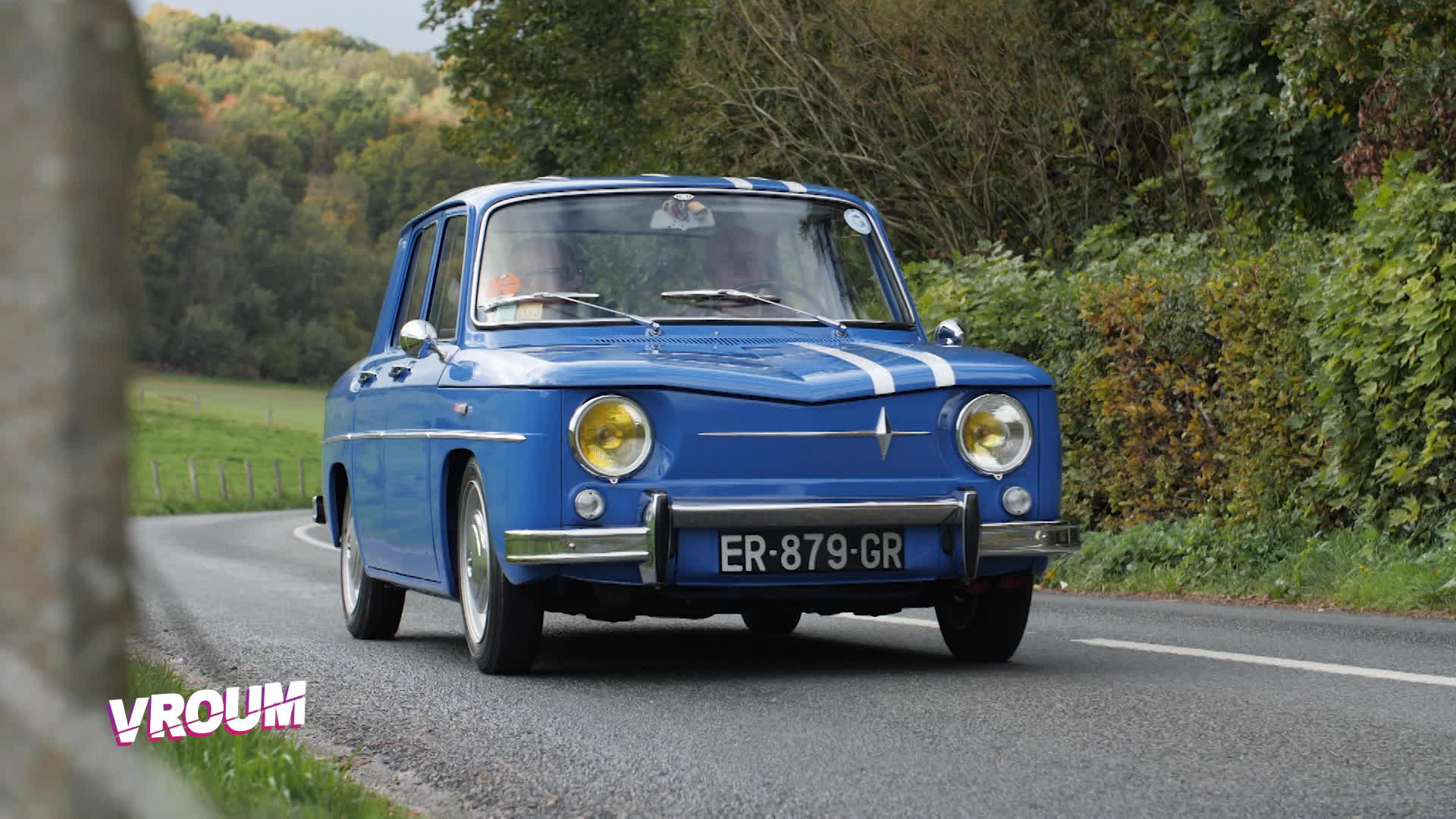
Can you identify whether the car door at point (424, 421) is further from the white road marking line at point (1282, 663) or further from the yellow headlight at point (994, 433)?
the white road marking line at point (1282, 663)

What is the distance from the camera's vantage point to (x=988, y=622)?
7559mm

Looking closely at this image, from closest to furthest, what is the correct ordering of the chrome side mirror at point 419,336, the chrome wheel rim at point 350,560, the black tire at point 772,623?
the chrome side mirror at point 419,336
the black tire at point 772,623
the chrome wheel rim at point 350,560

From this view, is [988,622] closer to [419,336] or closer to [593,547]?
[593,547]

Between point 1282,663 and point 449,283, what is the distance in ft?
12.7

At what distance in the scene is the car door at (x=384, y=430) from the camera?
8.52 m

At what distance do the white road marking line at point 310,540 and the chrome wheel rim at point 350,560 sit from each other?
13254 millimetres

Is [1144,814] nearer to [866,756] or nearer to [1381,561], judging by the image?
[866,756]

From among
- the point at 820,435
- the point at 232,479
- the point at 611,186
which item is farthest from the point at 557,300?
the point at 232,479

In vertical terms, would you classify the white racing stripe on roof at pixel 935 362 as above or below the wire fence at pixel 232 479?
above

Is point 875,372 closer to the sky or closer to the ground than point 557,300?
closer to the ground

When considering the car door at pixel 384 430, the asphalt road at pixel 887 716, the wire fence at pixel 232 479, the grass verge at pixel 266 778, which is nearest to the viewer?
the grass verge at pixel 266 778

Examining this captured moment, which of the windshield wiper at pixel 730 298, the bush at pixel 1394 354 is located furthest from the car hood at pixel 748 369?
the bush at pixel 1394 354

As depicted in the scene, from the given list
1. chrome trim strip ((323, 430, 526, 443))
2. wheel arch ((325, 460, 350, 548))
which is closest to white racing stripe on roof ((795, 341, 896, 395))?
chrome trim strip ((323, 430, 526, 443))

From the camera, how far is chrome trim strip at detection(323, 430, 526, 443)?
6840mm
